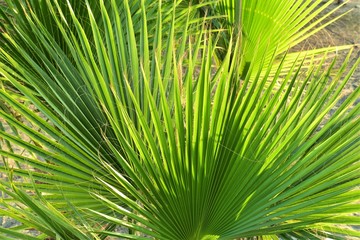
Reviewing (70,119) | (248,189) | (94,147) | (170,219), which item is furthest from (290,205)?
(70,119)

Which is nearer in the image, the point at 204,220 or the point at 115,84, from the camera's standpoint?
the point at 204,220

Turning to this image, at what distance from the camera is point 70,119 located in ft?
4.51

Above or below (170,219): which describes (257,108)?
above

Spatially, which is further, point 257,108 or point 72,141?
point 72,141

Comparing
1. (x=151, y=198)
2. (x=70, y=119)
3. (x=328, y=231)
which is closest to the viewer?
(x=151, y=198)

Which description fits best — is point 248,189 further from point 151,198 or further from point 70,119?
point 70,119

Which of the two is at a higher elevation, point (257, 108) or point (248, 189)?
point (257, 108)

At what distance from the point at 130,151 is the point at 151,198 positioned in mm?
96

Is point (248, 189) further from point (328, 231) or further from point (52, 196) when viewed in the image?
point (52, 196)

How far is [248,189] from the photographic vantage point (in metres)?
1.08

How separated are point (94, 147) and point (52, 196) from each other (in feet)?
0.48

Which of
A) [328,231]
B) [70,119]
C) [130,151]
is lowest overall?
[328,231]

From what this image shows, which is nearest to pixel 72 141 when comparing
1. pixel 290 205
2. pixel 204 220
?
pixel 204 220

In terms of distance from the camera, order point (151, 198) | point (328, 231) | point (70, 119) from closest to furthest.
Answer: point (151, 198)
point (328, 231)
point (70, 119)
